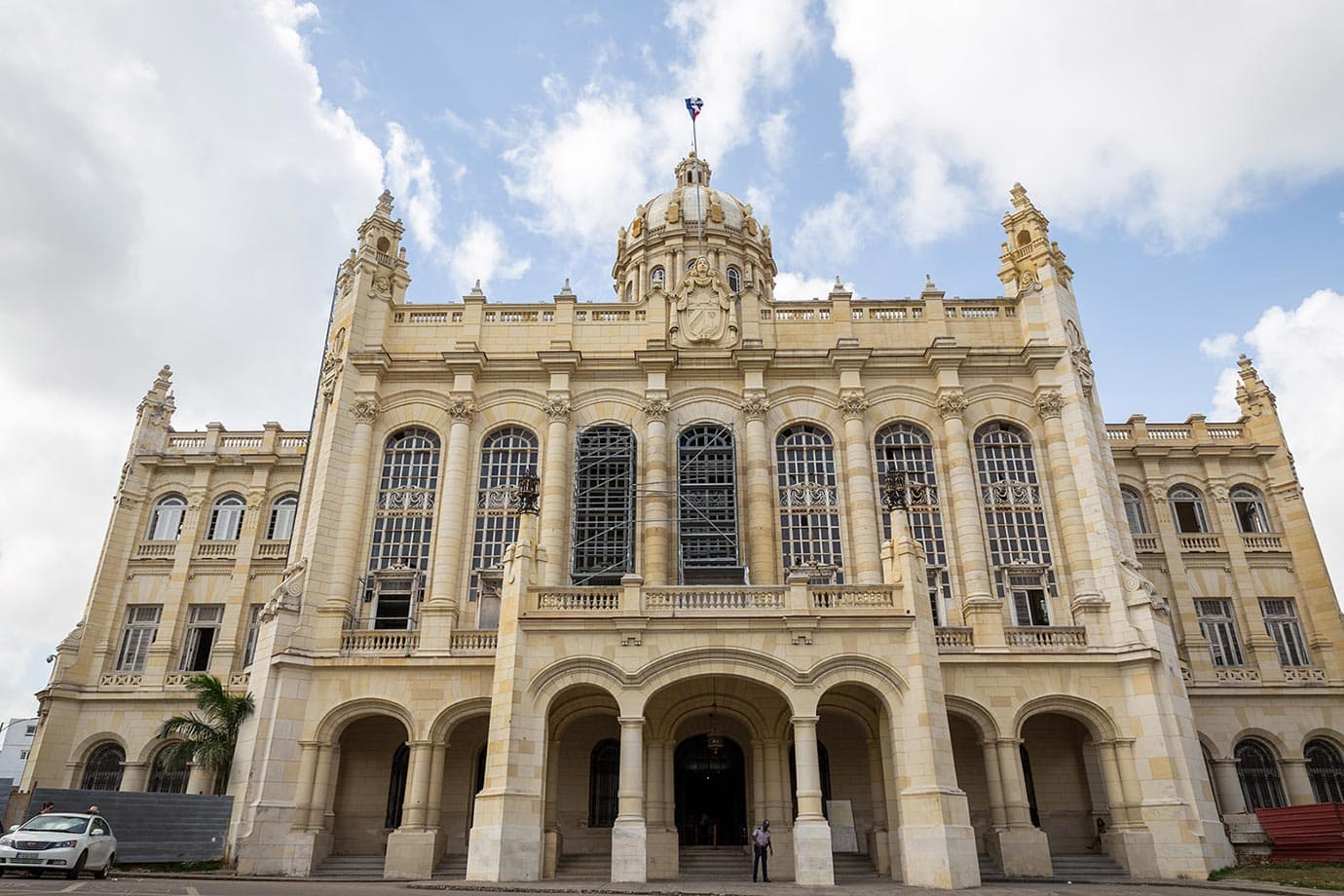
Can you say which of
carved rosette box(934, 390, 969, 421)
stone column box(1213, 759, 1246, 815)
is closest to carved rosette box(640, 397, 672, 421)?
carved rosette box(934, 390, 969, 421)

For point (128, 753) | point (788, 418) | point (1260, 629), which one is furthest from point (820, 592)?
point (128, 753)

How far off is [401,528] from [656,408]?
945cm

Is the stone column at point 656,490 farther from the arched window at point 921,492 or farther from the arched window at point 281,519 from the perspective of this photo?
the arched window at point 281,519

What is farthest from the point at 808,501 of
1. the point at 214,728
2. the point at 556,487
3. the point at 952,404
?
the point at 214,728

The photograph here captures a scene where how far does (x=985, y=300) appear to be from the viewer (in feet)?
109

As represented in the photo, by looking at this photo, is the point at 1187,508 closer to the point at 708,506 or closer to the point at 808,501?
the point at 808,501

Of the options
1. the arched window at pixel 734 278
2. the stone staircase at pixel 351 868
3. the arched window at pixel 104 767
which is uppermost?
the arched window at pixel 734 278

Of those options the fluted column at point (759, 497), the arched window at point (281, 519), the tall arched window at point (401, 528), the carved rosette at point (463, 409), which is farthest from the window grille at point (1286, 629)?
the arched window at point (281, 519)

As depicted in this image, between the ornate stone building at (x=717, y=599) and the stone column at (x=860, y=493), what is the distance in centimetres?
11

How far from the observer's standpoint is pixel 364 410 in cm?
3089

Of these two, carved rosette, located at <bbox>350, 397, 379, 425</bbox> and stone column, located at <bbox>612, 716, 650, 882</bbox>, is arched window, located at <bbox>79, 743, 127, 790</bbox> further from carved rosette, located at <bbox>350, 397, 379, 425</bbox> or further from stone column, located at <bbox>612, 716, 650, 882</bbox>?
stone column, located at <bbox>612, 716, 650, 882</bbox>

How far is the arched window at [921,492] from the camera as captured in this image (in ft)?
93.2

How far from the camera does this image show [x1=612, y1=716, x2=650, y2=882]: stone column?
66.6ft

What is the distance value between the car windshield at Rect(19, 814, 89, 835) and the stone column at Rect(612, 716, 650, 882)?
36.7 feet
